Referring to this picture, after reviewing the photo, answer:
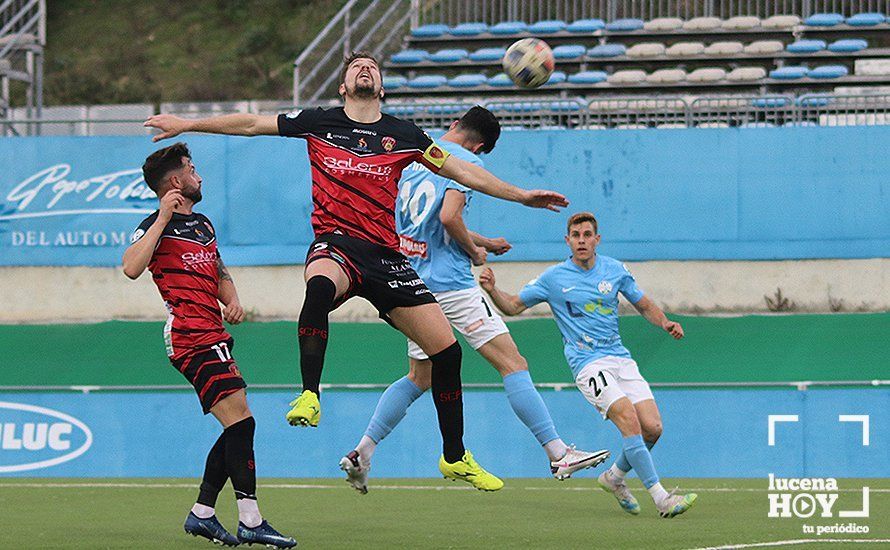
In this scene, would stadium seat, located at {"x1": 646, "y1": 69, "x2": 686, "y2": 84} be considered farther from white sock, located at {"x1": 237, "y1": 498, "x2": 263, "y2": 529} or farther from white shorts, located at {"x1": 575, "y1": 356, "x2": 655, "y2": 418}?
white sock, located at {"x1": 237, "y1": 498, "x2": 263, "y2": 529}

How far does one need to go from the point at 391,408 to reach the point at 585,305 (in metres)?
1.63

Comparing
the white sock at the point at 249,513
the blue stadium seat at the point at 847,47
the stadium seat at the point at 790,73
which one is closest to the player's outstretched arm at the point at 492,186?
the white sock at the point at 249,513

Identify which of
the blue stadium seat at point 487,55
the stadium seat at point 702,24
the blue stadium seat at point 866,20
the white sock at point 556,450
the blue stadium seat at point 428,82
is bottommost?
the white sock at point 556,450

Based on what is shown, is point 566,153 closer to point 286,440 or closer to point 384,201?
point 286,440

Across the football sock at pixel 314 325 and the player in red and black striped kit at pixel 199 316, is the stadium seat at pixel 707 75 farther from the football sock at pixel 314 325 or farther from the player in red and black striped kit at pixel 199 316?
the football sock at pixel 314 325

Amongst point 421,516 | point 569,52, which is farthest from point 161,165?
point 569,52

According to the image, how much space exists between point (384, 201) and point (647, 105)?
12979mm

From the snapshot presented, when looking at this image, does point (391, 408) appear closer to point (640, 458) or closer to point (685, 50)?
point (640, 458)

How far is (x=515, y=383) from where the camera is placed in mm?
9469

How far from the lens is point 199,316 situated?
7922 millimetres

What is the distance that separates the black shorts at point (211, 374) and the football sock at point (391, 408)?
1.61 meters

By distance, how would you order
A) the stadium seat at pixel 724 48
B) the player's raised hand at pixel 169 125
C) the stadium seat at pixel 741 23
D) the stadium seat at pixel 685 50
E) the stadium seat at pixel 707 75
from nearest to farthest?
1. the player's raised hand at pixel 169 125
2. the stadium seat at pixel 707 75
3. the stadium seat at pixel 724 48
4. the stadium seat at pixel 685 50
5. the stadium seat at pixel 741 23

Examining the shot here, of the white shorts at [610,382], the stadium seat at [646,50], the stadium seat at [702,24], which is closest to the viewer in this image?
the white shorts at [610,382]

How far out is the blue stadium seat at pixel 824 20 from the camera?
2397 cm
